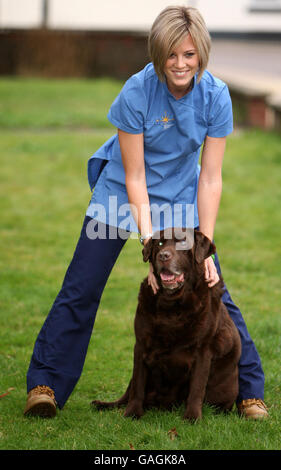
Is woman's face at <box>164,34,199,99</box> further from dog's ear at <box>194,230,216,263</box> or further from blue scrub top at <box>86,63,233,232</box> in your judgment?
dog's ear at <box>194,230,216,263</box>

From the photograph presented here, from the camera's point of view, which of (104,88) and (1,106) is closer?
(1,106)

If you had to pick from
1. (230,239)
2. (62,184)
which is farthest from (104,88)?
(230,239)

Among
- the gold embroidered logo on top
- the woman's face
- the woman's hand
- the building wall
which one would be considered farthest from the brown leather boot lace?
the building wall

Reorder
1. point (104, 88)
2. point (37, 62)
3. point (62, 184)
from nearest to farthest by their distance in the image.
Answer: point (62, 184), point (104, 88), point (37, 62)

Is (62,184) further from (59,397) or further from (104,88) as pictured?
(104,88)

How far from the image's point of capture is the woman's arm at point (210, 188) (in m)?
3.85

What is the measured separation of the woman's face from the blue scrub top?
0.12 meters

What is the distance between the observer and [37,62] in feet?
63.9

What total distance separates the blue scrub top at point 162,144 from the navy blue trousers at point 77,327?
200 mm

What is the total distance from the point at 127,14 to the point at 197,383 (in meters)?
25.2

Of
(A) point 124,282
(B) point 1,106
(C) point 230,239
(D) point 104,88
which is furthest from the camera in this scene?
(D) point 104,88

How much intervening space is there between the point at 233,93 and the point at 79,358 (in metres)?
9.61

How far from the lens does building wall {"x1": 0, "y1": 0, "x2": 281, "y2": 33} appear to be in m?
25.5

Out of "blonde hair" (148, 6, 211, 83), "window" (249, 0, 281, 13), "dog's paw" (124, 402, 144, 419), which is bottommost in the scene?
"dog's paw" (124, 402, 144, 419)
